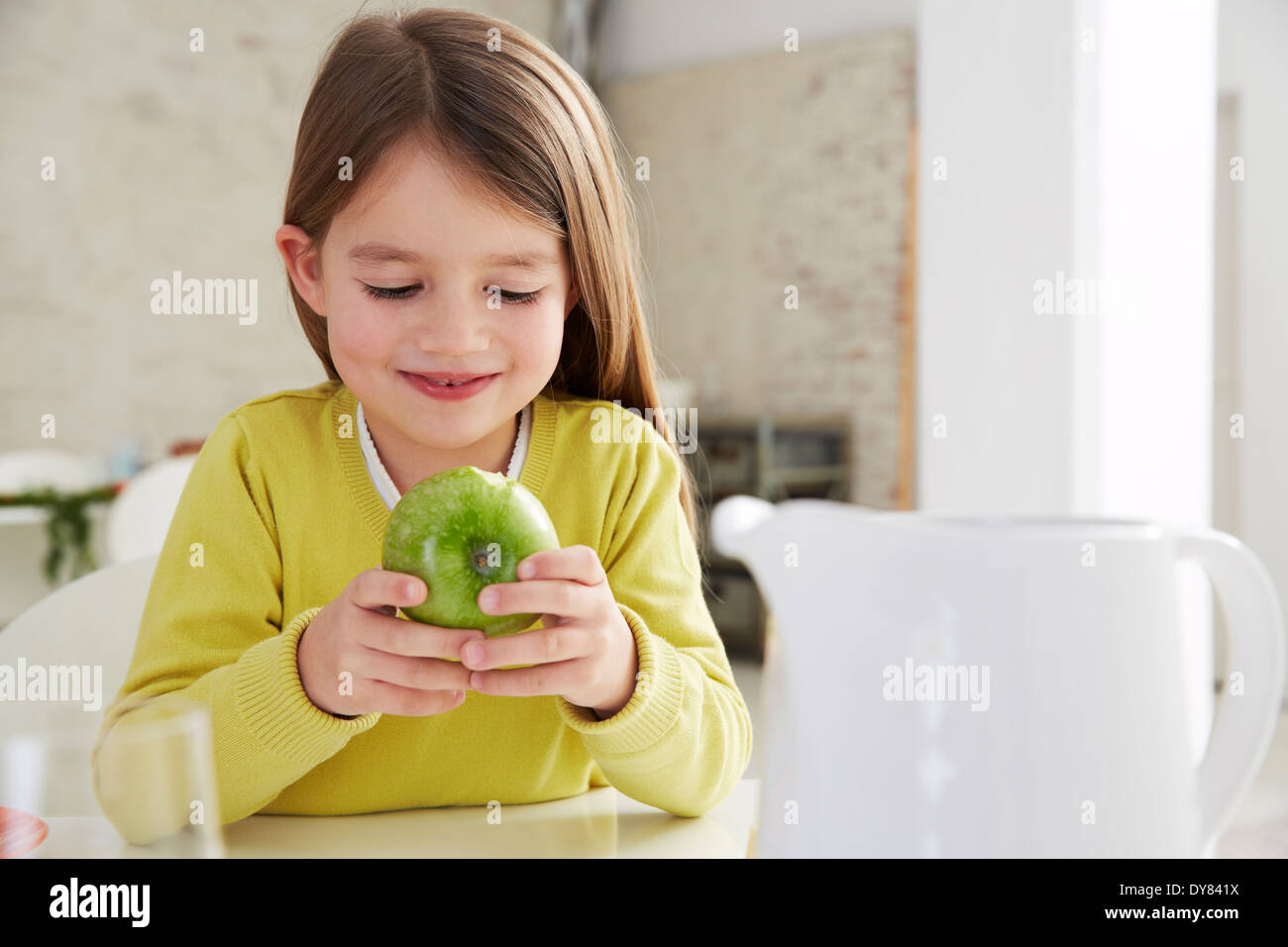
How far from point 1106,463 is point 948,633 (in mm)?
1430

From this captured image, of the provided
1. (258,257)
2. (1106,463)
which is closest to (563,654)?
(1106,463)

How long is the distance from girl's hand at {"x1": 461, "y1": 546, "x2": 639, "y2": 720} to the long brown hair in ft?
0.88

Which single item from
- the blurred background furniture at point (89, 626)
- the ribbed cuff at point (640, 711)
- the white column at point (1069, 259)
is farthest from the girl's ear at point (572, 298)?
the white column at point (1069, 259)

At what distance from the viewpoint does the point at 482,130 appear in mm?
677

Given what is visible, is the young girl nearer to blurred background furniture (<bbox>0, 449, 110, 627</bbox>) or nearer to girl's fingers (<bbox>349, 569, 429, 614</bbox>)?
girl's fingers (<bbox>349, 569, 429, 614</bbox>)

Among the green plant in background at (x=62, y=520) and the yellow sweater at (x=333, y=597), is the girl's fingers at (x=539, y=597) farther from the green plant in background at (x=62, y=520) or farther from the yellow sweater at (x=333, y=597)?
the green plant in background at (x=62, y=520)

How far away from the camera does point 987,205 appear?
1736 mm

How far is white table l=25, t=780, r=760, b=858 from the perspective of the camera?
22.1 inches

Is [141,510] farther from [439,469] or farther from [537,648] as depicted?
[537,648]

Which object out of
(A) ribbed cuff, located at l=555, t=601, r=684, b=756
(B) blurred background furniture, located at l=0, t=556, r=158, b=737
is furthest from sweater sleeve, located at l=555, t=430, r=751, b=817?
Answer: (B) blurred background furniture, located at l=0, t=556, r=158, b=737

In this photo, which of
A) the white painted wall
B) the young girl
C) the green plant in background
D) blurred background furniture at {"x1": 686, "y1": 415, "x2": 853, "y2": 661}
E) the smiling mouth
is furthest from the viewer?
blurred background furniture at {"x1": 686, "y1": 415, "x2": 853, "y2": 661}

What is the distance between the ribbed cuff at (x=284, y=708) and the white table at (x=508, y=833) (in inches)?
1.9

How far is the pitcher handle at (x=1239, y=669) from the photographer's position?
350 millimetres

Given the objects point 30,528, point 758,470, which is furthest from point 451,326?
point 758,470
